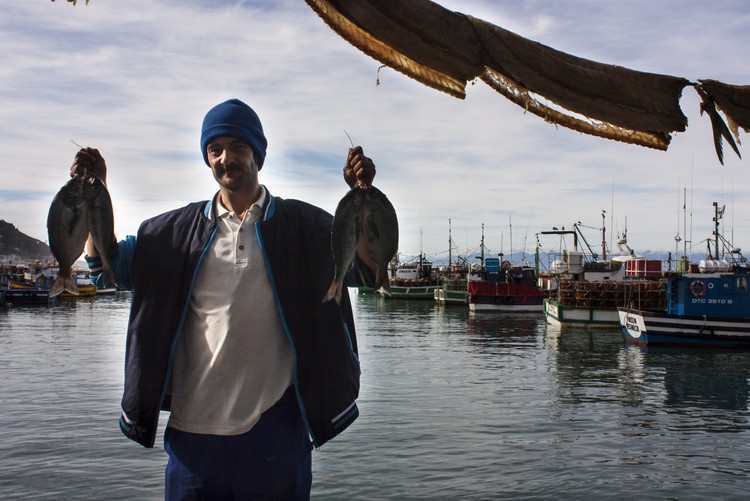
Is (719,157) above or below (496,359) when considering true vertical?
above

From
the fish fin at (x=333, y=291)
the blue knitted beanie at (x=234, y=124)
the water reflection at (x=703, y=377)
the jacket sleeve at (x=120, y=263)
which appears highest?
the blue knitted beanie at (x=234, y=124)

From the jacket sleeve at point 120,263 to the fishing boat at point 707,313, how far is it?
90.2ft

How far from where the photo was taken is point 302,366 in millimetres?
2949

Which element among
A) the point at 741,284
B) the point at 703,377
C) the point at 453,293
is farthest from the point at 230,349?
the point at 453,293

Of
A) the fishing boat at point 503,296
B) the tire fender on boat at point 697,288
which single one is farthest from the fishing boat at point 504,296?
the tire fender on boat at point 697,288

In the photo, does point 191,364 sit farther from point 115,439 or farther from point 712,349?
point 712,349

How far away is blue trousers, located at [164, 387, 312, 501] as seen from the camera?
288 centimetres

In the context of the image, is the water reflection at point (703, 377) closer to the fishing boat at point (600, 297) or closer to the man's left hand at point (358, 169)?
the fishing boat at point (600, 297)

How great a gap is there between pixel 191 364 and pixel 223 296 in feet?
1.10

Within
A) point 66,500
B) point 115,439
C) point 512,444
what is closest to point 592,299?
point 512,444

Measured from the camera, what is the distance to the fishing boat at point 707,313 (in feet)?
88.3

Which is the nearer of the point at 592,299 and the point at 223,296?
the point at 223,296

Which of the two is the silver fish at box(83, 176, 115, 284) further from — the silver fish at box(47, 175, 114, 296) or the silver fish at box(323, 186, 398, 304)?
the silver fish at box(323, 186, 398, 304)

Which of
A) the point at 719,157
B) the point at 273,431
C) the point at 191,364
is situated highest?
the point at 719,157
